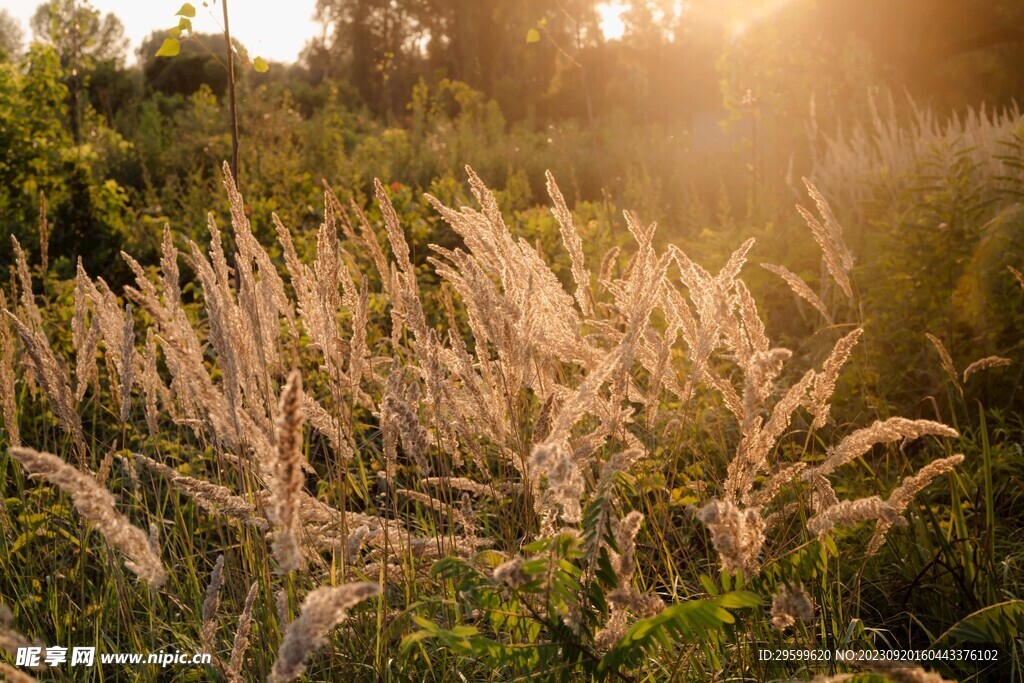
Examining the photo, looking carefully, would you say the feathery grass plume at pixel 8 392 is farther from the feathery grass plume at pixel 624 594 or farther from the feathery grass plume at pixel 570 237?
the feathery grass plume at pixel 624 594

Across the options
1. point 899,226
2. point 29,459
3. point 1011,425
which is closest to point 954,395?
point 1011,425

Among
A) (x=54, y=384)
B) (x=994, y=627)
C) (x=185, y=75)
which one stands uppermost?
(x=185, y=75)

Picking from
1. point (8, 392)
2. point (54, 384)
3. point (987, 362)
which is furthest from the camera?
point (987, 362)

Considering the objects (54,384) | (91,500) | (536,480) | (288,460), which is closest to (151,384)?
(54,384)

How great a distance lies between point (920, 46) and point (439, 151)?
699cm

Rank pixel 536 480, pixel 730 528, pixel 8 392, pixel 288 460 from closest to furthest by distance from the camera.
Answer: pixel 288 460
pixel 730 528
pixel 536 480
pixel 8 392

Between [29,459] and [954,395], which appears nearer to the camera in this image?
[29,459]

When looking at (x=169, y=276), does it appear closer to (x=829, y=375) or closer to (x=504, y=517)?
(x=504, y=517)

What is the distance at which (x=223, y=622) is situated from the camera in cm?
224

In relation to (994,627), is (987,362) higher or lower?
higher

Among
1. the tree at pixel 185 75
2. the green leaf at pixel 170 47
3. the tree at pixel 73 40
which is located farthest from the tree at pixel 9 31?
the green leaf at pixel 170 47

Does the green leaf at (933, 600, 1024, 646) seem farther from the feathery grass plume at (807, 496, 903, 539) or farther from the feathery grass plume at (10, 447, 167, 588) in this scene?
the feathery grass plume at (10, 447, 167, 588)

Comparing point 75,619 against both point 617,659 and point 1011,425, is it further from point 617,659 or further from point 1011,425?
point 1011,425

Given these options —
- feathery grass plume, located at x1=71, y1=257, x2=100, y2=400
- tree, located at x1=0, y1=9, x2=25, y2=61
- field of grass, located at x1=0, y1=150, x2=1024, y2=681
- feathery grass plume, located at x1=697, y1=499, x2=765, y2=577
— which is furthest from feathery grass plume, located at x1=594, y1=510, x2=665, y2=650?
tree, located at x1=0, y1=9, x2=25, y2=61
